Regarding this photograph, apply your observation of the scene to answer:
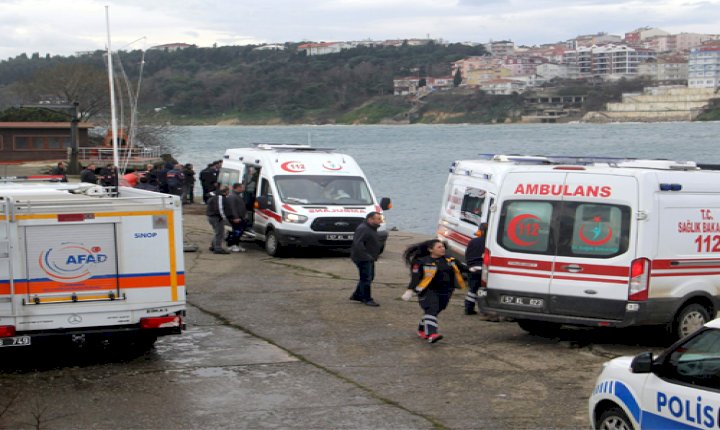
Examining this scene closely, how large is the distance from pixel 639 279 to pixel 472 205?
22.1 feet

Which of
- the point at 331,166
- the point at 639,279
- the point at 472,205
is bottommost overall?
the point at 639,279

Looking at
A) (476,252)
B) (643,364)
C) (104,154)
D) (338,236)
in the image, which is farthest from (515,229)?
(104,154)

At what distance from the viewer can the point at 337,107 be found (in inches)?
7234

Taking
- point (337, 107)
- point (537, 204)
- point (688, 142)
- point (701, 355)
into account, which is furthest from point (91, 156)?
point (337, 107)

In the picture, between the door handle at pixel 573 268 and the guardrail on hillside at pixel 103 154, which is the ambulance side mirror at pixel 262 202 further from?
the guardrail on hillside at pixel 103 154

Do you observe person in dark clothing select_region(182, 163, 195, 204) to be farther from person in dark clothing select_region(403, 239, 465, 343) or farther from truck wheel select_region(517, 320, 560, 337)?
person in dark clothing select_region(403, 239, 465, 343)

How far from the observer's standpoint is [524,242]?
1247 cm

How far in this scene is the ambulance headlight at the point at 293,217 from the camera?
20.8 meters

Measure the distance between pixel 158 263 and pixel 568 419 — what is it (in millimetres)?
4513

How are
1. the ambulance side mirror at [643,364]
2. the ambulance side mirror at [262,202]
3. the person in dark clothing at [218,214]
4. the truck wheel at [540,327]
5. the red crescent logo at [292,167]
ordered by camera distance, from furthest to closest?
1. the red crescent logo at [292,167]
2. the ambulance side mirror at [262,202]
3. the person in dark clothing at [218,214]
4. the truck wheel at [540,327]
5. the ambulance side mirror at [643,364]

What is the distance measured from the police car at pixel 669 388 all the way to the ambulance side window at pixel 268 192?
1414cm

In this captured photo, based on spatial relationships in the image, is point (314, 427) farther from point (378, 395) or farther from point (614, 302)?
point (614, 302)

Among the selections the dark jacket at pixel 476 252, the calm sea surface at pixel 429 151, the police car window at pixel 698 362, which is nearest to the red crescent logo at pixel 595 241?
the dark jacket at pixel 476 252

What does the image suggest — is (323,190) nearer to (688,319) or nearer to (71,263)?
(688,319)
